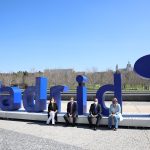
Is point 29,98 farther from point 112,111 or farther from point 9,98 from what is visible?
point 112,111

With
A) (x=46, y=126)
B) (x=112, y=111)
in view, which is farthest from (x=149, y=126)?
(x=46, y=126)

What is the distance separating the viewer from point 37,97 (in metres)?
18.1

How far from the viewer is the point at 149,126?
14414mm

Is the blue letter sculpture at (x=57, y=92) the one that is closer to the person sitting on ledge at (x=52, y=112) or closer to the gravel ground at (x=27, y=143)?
the person sitting on ledge at (x=52, y=112)

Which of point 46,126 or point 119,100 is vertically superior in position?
point 119,100

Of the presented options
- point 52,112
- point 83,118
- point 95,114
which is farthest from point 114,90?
point 52,112

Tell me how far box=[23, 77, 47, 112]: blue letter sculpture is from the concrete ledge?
25.0 inches

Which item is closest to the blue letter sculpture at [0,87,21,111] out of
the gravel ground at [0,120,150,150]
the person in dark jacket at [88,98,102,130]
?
the gravel ground at [0,120,150,150]

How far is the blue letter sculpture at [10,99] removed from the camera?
1905cm

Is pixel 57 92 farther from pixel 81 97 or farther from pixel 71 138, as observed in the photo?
pixel 71 138

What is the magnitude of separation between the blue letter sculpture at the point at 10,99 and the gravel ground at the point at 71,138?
339cm

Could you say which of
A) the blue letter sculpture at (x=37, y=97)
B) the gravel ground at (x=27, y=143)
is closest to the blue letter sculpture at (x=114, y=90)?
the blue letter sculpture at (x=37, y=97)

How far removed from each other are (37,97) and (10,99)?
1.98m

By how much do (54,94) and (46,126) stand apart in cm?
242
